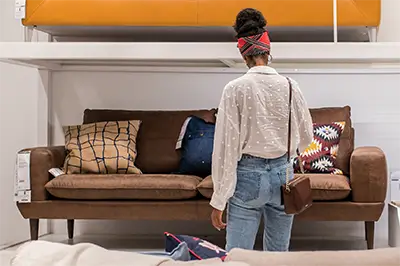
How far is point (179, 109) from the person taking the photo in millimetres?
5043

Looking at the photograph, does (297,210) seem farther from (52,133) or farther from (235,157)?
(52,133)

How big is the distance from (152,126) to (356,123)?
1678 millimetres

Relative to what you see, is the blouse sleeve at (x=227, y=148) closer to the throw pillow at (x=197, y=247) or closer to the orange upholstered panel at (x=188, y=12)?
the throw pillow at (x=197, y=247)

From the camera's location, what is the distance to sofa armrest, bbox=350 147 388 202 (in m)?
3.83

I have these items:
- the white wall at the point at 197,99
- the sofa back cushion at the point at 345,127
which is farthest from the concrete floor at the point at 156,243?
the sofa back cushion at the point at 345,127

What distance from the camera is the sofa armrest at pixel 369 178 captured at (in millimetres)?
3830

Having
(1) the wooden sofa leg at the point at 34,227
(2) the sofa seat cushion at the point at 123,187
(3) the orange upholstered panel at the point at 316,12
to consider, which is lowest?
(1) the wooden sofa leg at the point at 34,227

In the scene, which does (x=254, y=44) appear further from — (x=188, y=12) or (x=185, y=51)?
(x=188, y=12)

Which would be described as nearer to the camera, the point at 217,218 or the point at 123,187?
the point at 217,218

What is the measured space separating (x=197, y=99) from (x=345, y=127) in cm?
126

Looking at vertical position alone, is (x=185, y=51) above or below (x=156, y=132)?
above

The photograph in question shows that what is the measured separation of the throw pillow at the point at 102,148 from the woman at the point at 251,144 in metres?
1.91

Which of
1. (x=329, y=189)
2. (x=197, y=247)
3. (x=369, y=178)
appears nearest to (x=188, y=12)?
(x=329, y=189)

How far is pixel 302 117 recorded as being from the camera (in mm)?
2656
